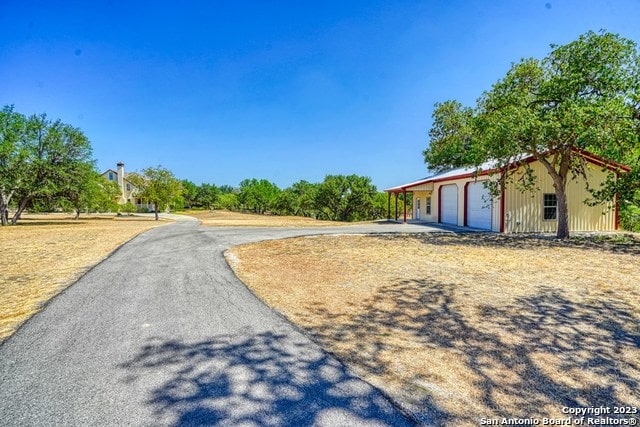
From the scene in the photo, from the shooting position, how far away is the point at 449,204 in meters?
20.0

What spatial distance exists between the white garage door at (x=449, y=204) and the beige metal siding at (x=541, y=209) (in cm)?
414

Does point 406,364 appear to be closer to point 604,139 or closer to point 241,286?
point 241,286

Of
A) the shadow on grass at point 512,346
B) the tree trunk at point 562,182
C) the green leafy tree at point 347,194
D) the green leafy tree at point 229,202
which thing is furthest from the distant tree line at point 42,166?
the green leafy tree at point 229,202

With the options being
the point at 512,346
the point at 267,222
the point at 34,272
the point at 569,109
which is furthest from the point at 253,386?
the point at 267,222

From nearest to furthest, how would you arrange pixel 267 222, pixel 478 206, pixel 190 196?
1. pixel 478 206
2. pixel 267 222
3. pixel 190 196

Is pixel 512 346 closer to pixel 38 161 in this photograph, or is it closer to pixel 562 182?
pixel 562 182

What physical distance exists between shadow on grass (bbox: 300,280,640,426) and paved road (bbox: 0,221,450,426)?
51 cm

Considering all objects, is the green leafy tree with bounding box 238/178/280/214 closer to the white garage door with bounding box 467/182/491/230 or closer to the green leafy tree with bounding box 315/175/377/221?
the green leafy tree with bounding box 315/175/377/221

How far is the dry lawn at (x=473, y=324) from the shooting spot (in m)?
2.62

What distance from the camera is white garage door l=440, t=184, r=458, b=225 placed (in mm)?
19317

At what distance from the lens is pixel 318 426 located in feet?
7.14

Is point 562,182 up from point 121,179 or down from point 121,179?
down

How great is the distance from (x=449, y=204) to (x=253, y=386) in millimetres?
19400

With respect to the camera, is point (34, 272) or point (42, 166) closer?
point (34, 272)
